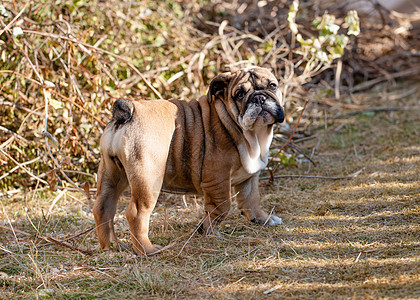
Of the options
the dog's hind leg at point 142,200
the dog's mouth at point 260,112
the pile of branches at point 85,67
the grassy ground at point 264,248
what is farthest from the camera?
the pile of branches at point 85,67

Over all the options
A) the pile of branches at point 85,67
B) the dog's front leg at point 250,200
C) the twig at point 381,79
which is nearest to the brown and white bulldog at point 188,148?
the dog's front leg at point 250,200

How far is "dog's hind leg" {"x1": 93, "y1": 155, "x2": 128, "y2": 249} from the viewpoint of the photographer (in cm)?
359

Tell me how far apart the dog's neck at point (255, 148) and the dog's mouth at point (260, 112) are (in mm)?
159

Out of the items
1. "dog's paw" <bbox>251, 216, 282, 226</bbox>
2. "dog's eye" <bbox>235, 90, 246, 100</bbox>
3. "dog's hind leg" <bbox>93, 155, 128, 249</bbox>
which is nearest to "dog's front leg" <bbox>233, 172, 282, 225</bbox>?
"dog's paw" <bbox>251, 216, 282, 226</bbox>

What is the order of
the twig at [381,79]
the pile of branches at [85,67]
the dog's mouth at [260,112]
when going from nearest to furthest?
the dog's mouth at [260,112]
the pile of branches at [85,67]
the twig at [381,79]

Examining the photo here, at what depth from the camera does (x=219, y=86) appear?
12.8ft

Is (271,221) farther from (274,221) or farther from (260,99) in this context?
(260,99)

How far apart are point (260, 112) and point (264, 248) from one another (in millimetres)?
967

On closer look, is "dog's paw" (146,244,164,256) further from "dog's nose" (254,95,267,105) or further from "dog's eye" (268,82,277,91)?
"dog's eye" (268,82,277,91)

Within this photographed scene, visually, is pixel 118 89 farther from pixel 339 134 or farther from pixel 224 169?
pixel 339 134

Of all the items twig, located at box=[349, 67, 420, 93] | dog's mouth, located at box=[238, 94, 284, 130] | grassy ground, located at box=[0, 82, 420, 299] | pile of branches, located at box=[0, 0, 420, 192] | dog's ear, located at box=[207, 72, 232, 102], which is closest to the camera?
grassy ground, located at box=[0, 82, 420, 299]

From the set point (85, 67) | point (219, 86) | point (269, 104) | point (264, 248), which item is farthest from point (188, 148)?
point (85, 67)

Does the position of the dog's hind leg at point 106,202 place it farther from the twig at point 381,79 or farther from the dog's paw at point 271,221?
the twig at point 381,79

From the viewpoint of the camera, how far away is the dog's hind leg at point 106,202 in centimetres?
359
